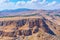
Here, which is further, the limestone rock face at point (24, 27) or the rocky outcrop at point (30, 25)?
the rocky outcrop at point (30, 25)

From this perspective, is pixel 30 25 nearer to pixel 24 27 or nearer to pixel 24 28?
pixel 24 27

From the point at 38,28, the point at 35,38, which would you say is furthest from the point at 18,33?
the point at 35,38

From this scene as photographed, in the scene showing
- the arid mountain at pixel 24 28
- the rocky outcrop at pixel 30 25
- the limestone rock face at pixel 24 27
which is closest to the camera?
the arid mountain at pixel 24 28

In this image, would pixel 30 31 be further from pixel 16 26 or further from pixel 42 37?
pixel 42 37

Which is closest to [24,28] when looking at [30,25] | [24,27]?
[24,27]

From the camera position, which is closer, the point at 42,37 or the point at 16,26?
the point at 42,37

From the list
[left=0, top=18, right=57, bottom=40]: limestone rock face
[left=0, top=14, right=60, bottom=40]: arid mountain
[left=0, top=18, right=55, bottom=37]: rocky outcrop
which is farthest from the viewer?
[left=0, top=18, right=55, bottom=37]: rocky outcrop

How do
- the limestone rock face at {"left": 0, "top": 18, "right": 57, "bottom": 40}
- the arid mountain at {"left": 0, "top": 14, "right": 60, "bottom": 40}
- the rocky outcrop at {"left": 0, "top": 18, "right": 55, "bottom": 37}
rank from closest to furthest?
1. the arid mountain at {"left": 0, "top": 14, "right": 60, "bottom": 40}
2. the limestone rock face at {"left": 0, "top": 18, "right": 57, "bottom": 40}
3. the rocky outcrop at {"left": 0, "top": 18, "right": 55, "bottom": 37}

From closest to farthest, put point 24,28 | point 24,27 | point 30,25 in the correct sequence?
point 24,28
point 24,27
point 30,25

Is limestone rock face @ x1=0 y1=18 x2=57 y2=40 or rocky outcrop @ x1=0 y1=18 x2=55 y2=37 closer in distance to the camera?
limestone rock face @ x1=0 y1=18 x2=57 y2=40

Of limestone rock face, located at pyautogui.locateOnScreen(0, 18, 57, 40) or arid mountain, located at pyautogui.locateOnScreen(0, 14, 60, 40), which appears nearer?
arid mountain, located at pyautogui.locateOnScreen(0, 14, 60, 40)

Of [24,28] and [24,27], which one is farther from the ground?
[24,28]
